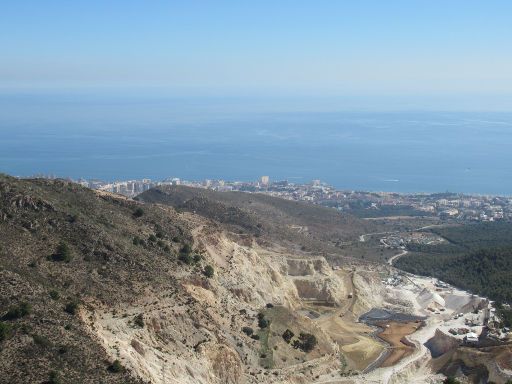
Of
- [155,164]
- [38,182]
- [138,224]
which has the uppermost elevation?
[38,182]

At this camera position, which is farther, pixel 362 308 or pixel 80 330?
pixel 362 308

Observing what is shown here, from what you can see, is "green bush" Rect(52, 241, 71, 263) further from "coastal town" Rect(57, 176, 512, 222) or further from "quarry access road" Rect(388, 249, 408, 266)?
"coastal town" Rect(57, 176, 512, 222)

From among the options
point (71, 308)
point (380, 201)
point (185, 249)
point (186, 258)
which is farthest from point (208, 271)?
point (380, 201)

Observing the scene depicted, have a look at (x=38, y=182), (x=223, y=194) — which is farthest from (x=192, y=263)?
(x=223, y=194)

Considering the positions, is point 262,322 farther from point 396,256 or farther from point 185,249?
point 396,256

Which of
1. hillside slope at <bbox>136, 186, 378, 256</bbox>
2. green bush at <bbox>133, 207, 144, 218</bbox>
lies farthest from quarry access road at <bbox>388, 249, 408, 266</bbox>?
green bush at <bbox>133, 207, 144, 218</bbox>

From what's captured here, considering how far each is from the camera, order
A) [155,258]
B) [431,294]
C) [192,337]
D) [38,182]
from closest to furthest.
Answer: [192,337] → [155,258] → [38,182] → [431,294]

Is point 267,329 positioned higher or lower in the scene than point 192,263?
lower

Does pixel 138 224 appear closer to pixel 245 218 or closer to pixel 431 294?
pixel 245 218
